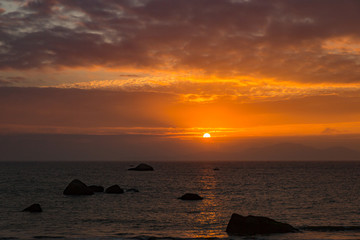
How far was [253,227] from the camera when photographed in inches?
1158

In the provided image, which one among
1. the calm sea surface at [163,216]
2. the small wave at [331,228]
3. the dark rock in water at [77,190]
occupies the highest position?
the dark rock in water at [77,190]

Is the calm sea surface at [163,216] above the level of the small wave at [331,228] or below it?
below

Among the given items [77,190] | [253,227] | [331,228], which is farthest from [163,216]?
[77,190]

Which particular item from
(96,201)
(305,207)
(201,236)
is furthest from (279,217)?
(96,201)

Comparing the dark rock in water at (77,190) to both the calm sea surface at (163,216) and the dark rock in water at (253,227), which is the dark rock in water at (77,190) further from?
the dark rock in water at (253,227)

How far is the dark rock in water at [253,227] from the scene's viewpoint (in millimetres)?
29344

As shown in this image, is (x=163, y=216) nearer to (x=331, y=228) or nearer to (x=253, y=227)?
(x=253, y=227)

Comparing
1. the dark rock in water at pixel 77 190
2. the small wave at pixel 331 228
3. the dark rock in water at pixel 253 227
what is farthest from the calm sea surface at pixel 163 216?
the dark rock in water at pixel 77 190

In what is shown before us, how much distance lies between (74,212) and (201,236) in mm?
18801

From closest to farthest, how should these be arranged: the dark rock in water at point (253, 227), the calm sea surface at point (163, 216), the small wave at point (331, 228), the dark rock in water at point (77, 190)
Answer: the dark rock in water at point (253, 227) < the calm sea surface at point (163, 216) < the small wave at point (331, 228) < the dark rock in water at point (77, 190)

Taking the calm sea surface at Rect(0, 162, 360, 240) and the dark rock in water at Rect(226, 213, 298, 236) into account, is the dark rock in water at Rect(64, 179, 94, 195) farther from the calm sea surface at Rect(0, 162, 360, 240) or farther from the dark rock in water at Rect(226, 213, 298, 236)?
the dark rock in water at Rect(226, 213, 298, 236)

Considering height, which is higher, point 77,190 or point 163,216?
point 77,190

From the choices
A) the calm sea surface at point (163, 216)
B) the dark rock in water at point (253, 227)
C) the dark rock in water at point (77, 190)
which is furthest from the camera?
the dark rock in water at point (77, 190)

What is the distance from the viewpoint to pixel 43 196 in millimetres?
58781
